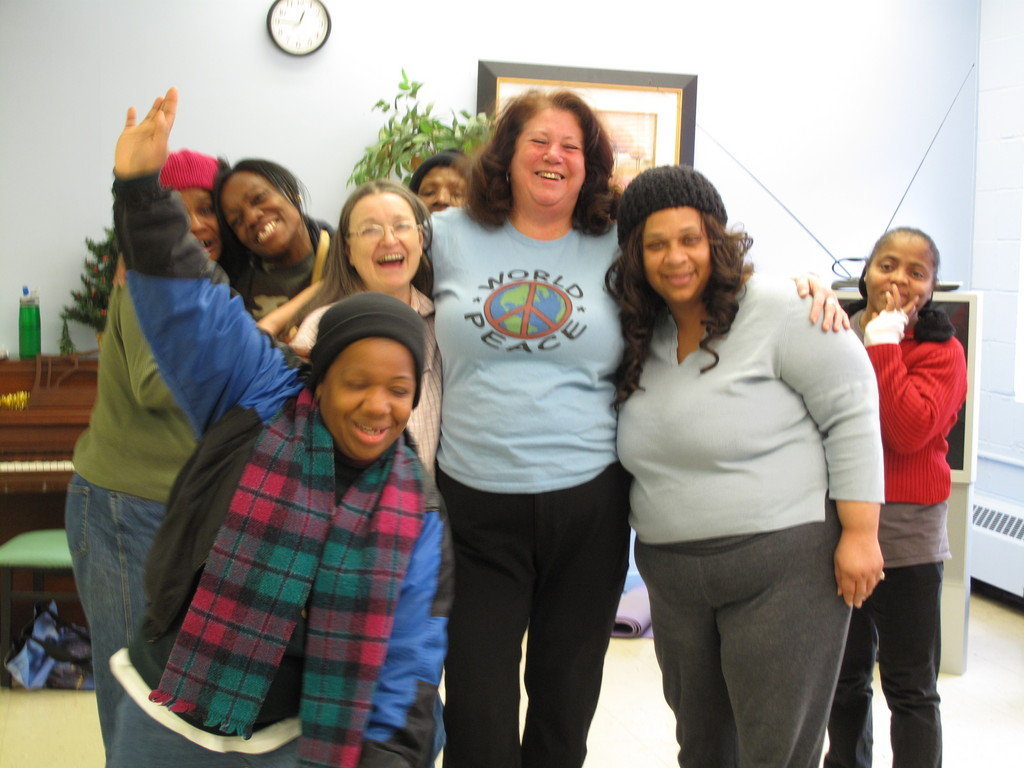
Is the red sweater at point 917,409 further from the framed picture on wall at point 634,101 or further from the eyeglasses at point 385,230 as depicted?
the framed picture on wall at point 634,101

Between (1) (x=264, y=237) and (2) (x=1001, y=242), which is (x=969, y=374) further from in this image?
(1) (x=264, y=237)

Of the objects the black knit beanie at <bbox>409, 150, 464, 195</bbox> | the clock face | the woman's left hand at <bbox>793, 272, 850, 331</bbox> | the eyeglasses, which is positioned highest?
the clock face

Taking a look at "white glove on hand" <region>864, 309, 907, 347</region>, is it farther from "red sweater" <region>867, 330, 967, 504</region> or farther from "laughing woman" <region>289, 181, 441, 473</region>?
"laughing woman" <region>289, 181, 441, 473</region>

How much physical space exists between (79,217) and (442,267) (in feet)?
7.84

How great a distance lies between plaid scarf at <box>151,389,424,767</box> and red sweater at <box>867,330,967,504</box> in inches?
47.7

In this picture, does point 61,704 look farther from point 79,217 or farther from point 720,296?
point 720,296

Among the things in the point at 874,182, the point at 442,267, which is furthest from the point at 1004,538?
the point at 442,267

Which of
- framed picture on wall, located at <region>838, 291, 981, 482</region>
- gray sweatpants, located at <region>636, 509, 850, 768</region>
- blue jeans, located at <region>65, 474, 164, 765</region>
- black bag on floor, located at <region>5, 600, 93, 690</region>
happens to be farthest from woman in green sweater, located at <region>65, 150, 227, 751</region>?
framed picture on wall, located at <region>838, 291, 981, 482</region>

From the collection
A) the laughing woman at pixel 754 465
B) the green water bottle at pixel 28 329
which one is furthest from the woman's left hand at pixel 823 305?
the green water bottle at pixel 28 329

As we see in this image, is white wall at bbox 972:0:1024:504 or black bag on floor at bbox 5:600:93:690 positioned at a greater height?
white wall at bbox 972:0:1024:504

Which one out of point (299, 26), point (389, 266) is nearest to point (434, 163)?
point (389, 266)

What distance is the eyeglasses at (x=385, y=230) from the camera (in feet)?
5.64

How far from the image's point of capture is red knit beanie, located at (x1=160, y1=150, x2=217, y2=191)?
1.86 m

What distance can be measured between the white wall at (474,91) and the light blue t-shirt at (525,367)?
2237 millimetres
